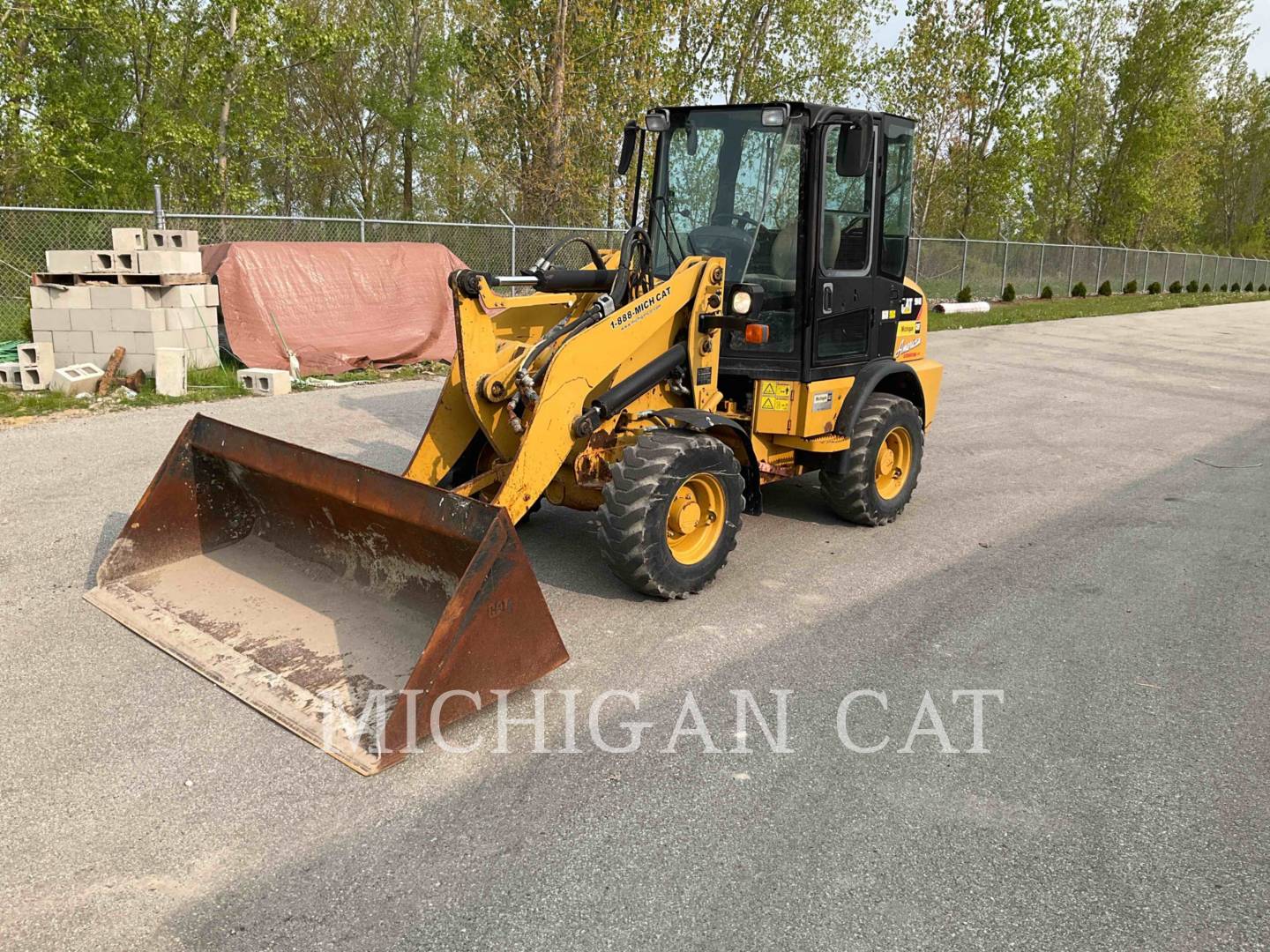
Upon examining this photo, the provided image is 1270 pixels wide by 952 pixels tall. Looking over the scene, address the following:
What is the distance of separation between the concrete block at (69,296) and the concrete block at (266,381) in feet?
5.97

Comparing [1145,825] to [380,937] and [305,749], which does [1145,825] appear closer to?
[380,937]

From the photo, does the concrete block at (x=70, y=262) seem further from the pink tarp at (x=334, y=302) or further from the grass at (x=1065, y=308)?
the grass at (x=1065, y=308)

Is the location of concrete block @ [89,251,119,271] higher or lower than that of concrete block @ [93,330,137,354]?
higher

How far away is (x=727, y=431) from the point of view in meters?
5.38

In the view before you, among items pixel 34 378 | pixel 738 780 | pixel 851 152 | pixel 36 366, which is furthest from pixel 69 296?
pixel 738 780

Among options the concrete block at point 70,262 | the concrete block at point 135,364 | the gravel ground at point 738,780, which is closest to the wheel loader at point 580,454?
the gravel ground at point 738,780

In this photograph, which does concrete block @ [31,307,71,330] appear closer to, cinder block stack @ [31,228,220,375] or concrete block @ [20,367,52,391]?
cinder block stack @ [31,228,220,375]

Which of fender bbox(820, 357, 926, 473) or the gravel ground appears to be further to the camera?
fender bbox(820, 357, 926, 473)

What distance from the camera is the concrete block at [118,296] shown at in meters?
10.5

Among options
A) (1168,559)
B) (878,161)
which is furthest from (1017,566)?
(878,161)

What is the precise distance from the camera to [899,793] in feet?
11.2

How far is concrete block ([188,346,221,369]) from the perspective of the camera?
11023 millimetres

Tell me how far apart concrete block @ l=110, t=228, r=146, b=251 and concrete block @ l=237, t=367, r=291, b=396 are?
172cm

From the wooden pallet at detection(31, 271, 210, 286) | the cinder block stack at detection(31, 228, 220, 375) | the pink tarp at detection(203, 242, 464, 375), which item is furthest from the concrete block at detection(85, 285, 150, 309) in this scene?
the pink tarp at detection(203, 242, 464, 375)
